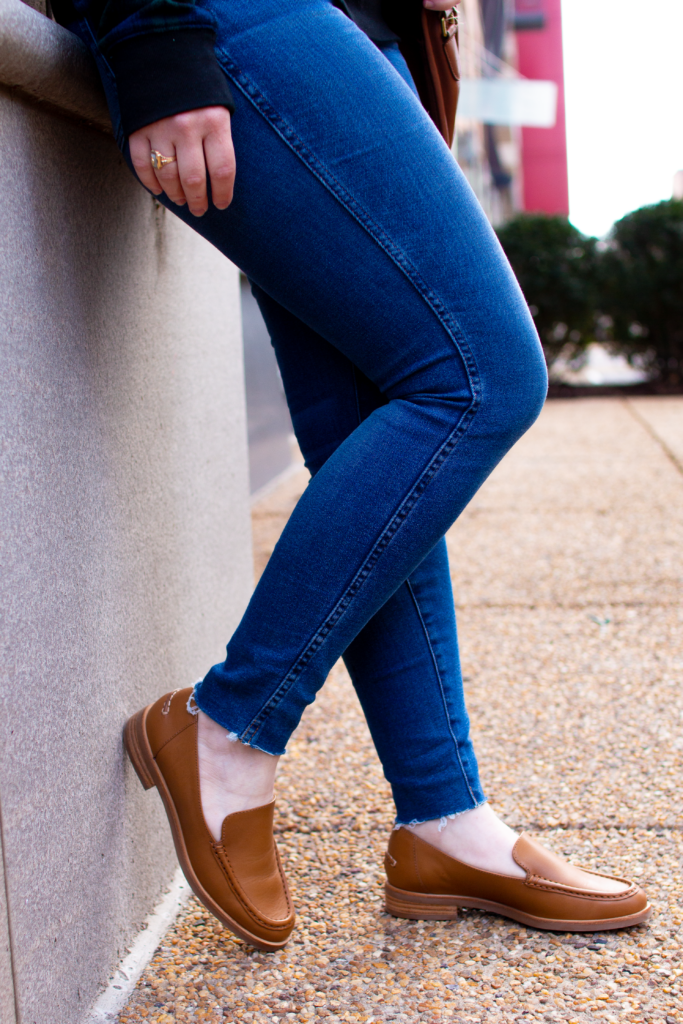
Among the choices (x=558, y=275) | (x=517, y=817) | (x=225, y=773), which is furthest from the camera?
(x=558, y=275)

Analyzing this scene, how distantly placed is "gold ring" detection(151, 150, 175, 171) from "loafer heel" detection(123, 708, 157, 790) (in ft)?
2.14

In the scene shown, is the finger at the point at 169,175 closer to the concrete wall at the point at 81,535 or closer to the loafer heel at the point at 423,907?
the concrete wall at the point at 81,535

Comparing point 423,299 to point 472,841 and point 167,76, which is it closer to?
point 167,76

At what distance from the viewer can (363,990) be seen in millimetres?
1090

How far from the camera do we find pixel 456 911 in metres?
1.24

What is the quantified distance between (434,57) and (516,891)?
1.10m

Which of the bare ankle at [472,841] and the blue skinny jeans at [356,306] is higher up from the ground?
the blue skinny jeans at [356,306]

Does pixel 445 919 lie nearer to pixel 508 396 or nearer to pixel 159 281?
pixel 508 396

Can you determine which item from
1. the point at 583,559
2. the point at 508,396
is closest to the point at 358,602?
the point at 508,396

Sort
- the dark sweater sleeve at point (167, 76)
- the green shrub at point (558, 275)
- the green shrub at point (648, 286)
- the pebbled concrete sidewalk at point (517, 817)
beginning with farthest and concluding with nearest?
the green shrub at point (558, 275), the green shrub at point (648, 286), the pebbled concrete sidewalk at point (517, 817), the dark sweater sleeve at point (167, 76)

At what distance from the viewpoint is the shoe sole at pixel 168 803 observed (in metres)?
1.11

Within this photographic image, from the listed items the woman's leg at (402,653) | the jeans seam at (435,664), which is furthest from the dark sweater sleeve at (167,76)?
the jeans seam at (435,664)

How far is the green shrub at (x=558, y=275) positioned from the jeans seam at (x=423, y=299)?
308 inches

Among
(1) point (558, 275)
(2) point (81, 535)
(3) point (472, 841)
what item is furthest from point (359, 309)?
(1) point (558, 275)
